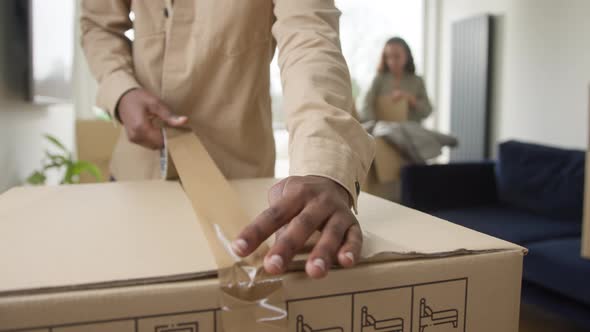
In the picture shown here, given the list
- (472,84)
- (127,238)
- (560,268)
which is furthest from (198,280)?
(472,84)

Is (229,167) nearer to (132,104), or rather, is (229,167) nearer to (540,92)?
(132,104)

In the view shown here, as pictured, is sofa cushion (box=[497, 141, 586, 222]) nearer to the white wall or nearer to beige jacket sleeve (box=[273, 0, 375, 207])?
the white wall

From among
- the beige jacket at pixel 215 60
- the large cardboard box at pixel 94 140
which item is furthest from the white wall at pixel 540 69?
the beige jacket at pixel 215 60

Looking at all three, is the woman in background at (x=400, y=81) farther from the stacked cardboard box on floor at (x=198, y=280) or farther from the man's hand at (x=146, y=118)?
the stacked cardboard box on floor at (x=198, y=280)

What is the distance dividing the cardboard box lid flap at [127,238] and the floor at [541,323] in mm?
1589

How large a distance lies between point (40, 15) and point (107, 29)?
907 millimetres

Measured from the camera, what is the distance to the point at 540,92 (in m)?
3.68

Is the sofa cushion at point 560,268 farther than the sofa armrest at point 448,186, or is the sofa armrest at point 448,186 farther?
the sofa armrest at point 448,186

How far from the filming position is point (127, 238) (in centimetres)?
45

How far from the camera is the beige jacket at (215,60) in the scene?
691 mm

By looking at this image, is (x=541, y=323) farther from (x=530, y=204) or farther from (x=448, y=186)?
(x=448, y=186)

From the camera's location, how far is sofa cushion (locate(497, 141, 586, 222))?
2.31 meters

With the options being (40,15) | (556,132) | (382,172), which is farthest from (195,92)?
(556,132)

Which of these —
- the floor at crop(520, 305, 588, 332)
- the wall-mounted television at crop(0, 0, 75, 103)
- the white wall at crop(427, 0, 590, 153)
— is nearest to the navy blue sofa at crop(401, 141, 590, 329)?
the floor at crop(520, 305, 588, 332)
